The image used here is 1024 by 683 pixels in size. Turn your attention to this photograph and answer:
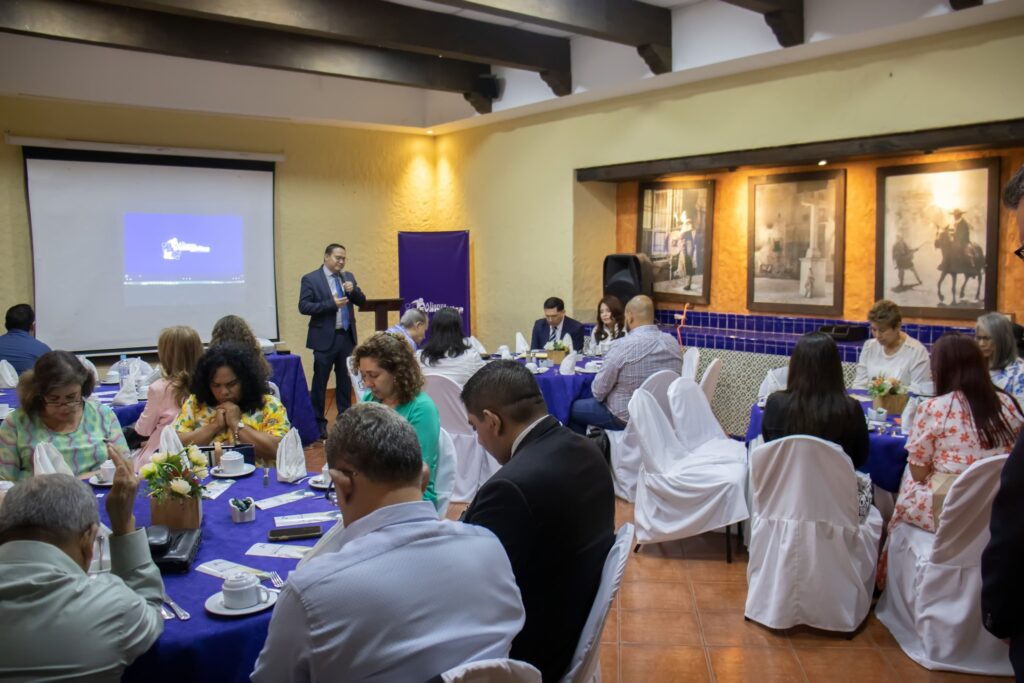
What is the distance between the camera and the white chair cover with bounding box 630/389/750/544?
4.37m

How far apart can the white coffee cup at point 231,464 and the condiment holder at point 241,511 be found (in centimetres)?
48

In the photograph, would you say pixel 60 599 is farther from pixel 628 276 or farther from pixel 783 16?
pixel 628 276

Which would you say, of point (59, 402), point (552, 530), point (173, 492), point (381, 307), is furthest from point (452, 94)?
point (552, 530)

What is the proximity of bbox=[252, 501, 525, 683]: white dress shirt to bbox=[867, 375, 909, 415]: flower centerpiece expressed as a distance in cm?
349

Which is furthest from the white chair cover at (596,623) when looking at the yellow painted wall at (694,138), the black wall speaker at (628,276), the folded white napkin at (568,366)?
the black wall speaker at (628,276)

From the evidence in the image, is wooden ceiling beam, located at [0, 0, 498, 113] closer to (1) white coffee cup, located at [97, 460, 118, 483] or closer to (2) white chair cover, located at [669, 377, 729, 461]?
(1) white coffee cup, located at [97, 460, 118, 483]

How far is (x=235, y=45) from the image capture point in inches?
289

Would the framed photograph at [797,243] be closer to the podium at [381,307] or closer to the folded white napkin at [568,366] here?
the folded white napkin at [568,366]

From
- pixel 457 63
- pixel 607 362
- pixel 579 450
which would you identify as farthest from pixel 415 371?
pixel 457 63

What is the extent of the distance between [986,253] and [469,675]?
20.0ft

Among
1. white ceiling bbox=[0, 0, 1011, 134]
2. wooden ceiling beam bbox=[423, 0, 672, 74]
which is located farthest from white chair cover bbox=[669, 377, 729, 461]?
white ceiling bbox=[0, 0, 1011, 134]

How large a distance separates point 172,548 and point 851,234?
20.8 ft

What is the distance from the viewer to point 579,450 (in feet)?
7.53

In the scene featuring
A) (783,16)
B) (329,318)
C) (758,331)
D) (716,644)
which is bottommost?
(716,644)
